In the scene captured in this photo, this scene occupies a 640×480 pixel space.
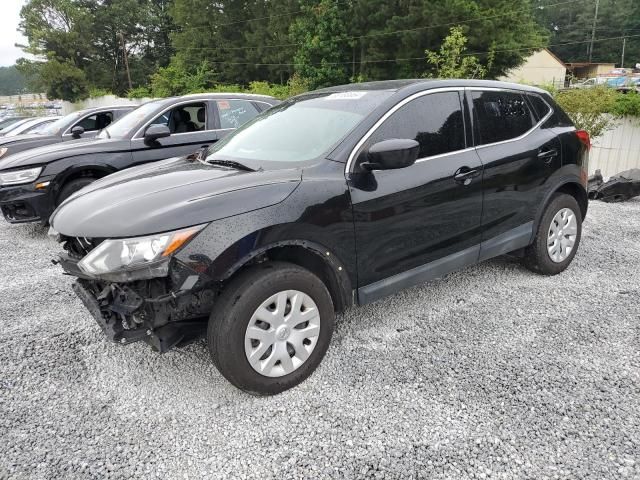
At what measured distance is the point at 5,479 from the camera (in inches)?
84.3

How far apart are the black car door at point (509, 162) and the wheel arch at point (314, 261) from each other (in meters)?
1.35

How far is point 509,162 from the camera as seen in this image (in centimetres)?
359

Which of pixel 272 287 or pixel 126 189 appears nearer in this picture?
pixel 272 287

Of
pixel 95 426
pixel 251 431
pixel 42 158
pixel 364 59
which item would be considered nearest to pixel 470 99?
pixel 251 431

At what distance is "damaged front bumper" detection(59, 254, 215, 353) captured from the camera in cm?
232

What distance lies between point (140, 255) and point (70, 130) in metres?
7.53

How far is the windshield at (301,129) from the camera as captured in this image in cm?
300

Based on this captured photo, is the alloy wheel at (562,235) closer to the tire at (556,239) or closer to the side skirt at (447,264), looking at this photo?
the tire at (556,239)

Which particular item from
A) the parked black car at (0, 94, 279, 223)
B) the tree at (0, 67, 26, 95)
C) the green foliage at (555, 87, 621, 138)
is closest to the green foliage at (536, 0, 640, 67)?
the green foliage at (555, 87, 621, 138)

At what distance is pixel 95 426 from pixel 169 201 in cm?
123

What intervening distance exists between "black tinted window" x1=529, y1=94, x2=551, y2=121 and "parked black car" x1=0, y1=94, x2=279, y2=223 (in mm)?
3911

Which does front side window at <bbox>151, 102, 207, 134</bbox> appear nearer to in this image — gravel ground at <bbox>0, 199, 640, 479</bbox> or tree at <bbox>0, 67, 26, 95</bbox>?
gravel ground at <bbox>0, 199, 640, 479</bbox>

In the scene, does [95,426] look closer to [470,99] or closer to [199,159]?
[199,159]

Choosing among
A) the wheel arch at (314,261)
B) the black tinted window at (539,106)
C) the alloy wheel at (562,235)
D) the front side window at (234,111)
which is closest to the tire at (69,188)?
the front side window at (234,111)
